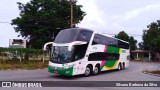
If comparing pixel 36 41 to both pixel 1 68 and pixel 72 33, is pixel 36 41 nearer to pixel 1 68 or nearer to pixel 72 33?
pixel 1 68

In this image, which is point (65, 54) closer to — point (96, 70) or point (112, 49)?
point (96, 70)

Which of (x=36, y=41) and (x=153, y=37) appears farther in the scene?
(x=153, y=37)

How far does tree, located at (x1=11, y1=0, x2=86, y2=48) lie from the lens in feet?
160

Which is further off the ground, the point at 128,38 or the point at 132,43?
the point at 128,38

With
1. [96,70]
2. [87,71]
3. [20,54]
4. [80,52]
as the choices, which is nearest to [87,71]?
[87,71]

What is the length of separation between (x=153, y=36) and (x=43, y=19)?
107 feet

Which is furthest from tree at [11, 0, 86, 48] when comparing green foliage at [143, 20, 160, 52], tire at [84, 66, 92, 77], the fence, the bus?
tire at [84, 66, 92, 77]

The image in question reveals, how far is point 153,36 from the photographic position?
70.4 meters

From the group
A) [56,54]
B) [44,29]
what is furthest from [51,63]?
[44,29]

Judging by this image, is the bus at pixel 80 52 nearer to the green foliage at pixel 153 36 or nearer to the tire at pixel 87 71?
the tire at pixel 87 71

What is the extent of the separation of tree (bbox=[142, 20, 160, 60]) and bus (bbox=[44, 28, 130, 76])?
135 feet

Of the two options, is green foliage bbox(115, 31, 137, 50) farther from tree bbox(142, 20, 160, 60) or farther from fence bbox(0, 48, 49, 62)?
fence bbox(0, 48, 49, 62)

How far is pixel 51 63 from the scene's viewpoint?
2183cm

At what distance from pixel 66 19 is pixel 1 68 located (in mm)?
23799
